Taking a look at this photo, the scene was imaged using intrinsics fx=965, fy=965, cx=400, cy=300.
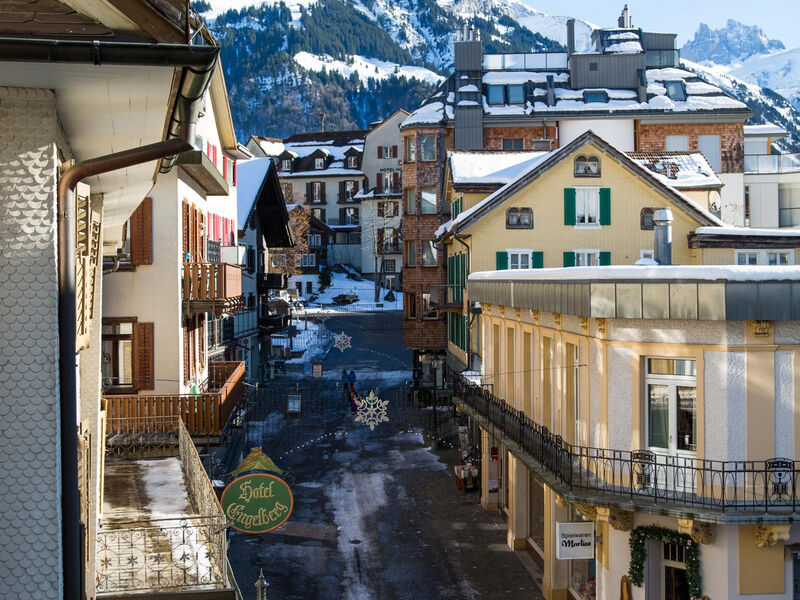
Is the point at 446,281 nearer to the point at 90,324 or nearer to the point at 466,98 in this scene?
the point at 466,98

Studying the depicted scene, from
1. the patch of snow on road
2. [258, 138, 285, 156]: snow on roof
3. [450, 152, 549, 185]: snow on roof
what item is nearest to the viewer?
the patch of snow on road

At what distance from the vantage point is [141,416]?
846 inches

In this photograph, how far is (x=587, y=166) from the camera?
3353cm

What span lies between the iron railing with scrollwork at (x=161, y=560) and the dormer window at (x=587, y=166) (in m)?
23.5

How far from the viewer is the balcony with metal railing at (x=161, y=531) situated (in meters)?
11.0

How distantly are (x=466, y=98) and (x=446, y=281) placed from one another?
35.7 feet

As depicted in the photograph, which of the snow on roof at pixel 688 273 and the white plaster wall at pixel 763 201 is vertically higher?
the white plaster wall at pixel 763 201

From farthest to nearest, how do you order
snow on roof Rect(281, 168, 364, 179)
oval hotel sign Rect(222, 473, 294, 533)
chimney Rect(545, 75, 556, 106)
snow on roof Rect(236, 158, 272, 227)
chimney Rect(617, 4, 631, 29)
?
snow on roof Rect(281, 168, 364, 179) → chimney Rect(617, 4, 631, 29) → chimney Rect(545, 75, 556, 106) → snow on roof Rect(236, 158, 272, 227) → oval hotel sign Rect(222, 473, 294, 533)

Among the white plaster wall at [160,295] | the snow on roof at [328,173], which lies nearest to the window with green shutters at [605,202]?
the white plaster wall at [160,295]

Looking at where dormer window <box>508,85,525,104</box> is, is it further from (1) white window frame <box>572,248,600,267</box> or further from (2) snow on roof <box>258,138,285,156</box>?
(2) snow on roof <box>258,138,285,156</box>

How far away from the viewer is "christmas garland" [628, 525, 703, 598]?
1418cm

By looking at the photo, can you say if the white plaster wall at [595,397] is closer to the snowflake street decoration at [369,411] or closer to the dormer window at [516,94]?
the snowflake street decoration at [369,411]

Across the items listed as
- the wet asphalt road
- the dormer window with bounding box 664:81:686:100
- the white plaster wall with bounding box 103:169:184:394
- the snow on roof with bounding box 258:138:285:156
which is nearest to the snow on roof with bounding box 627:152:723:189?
the dormer window with bounding box 664:81:686:100

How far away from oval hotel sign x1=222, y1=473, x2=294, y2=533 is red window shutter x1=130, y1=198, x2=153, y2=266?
10.7 m
